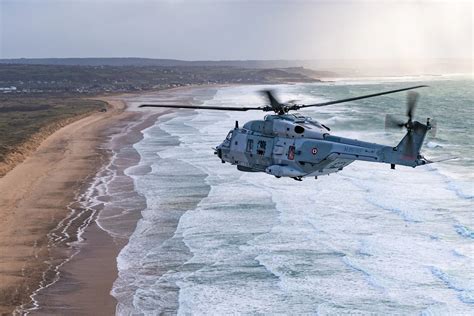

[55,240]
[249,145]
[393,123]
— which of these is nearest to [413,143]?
[393,123]

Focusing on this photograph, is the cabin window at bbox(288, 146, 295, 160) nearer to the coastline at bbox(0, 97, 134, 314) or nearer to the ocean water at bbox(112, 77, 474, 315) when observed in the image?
the ocean water at bbox(112, 77, 474, 315)

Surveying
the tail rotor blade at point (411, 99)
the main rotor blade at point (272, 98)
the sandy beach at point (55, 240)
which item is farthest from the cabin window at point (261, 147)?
the sandy beach at point (55, 240)

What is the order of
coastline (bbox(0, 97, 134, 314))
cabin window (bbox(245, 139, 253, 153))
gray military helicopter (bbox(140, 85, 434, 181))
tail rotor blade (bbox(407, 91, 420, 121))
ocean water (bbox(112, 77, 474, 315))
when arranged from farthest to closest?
cabin window (bbox(245, 139, 253, 153)) < coastline (bbox(0, 97, 134, 314)) < gray military helicopter (bbox(140, 85, 434, 181)) < ocean water (bbox(112, 77, 474, 315)) < tail rotor blade (bbox(407, 91, 420, 121))

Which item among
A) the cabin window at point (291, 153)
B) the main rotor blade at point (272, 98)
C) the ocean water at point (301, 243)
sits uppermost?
the main rotor blade at point (272, 98)

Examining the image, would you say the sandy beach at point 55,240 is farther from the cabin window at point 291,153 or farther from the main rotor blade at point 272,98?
the main rotor blade at point 272,98

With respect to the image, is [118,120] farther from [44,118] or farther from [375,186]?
[375,186]

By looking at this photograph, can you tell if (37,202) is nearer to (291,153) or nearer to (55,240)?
(55,240)

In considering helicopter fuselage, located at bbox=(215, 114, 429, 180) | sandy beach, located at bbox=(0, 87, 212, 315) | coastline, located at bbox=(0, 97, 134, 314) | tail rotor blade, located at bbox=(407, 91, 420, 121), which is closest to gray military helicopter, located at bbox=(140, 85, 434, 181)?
helicopter fuselage, located at bbox=(215, 114, 429, 180)
